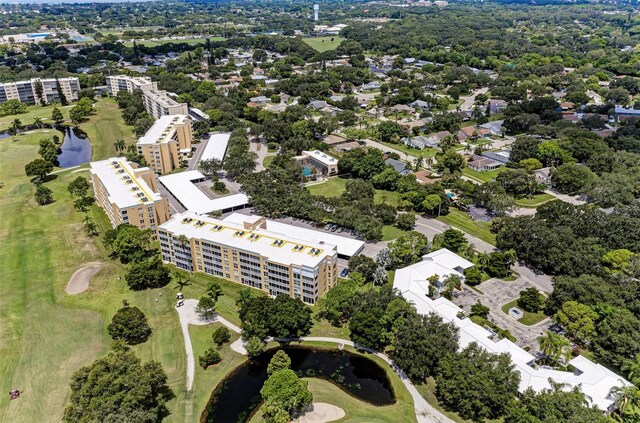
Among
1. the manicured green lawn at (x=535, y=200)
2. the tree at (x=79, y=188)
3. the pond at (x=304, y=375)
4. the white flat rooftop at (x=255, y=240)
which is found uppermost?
the white flat rooftop at (x=255, y=240)

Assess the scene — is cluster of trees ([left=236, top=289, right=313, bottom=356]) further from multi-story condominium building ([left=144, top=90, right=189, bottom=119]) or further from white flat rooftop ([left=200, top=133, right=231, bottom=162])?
multi-story condominium building ([left=144, top=90, right=189, bottom=119])

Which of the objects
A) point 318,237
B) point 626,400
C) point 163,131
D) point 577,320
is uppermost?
point 163,131

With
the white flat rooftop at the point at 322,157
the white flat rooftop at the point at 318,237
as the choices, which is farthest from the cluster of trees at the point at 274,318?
the white flat rooftop at the point at 322,157

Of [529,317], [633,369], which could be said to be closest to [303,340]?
[529,317]

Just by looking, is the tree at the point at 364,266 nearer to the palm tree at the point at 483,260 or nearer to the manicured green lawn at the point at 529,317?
the palm tree at the point at 483,260

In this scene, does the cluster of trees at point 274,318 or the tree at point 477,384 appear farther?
the cluster of trees at point 274,318

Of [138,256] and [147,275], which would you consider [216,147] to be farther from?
[147,275]
